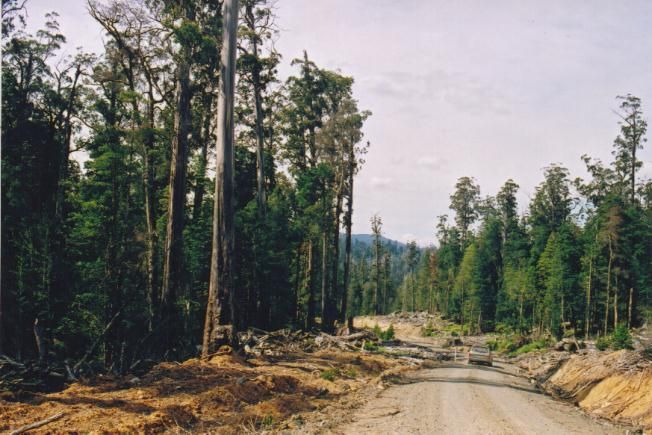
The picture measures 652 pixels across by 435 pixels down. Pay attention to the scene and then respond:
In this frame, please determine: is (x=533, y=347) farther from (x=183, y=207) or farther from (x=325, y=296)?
(x=183, y=207)

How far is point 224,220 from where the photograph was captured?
48.3 ft

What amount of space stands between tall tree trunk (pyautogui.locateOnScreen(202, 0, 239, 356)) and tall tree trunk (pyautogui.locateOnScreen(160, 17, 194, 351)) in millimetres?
2058

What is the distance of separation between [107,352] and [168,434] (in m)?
13.9

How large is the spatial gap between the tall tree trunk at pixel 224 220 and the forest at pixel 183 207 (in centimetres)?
5

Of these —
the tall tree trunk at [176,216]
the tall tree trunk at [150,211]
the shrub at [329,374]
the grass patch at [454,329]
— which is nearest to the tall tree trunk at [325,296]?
the tall tree trunk at [150,211]

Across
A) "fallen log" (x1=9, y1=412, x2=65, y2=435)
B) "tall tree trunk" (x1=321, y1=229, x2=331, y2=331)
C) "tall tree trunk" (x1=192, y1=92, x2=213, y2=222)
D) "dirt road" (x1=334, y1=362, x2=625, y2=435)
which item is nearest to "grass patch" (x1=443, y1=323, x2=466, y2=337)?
"tall tree trunk" (x1=321, y1=229, x2=331, y2=331)

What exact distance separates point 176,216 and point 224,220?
8.58 ft

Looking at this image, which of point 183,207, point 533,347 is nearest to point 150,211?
point 183,207

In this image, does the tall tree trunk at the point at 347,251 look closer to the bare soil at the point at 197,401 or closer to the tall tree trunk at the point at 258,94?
the tall tree trunk at the point at 258,94

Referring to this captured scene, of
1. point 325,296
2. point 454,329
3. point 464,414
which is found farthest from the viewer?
point 454,329

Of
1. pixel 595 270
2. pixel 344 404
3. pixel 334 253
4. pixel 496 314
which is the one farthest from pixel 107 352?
pixel 496 314

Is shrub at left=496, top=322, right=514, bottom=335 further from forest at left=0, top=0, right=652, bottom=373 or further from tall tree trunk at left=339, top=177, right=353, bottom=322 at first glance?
tall tree trunk at left=339, top=177, right=353, bottom=322

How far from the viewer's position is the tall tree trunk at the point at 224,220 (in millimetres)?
14211

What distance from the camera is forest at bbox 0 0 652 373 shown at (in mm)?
16938
